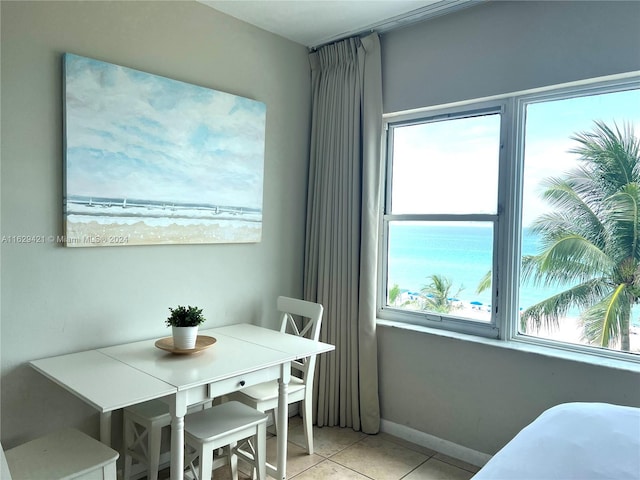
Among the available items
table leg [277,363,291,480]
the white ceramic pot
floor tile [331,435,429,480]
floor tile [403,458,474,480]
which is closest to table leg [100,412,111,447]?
the white ceramic pot

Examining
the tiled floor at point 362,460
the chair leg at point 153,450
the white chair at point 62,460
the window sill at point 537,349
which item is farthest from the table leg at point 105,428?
the window sill at point 537,349

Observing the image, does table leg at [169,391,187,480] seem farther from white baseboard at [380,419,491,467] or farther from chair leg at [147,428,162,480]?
white baseboard at [380,419,491,467]

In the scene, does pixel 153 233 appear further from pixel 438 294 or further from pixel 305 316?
pixel 438 294

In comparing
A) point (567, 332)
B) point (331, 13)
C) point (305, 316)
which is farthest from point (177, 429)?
point (331, 13)

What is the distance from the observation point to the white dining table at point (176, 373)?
1.84 meters

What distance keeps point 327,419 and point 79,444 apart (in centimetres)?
170

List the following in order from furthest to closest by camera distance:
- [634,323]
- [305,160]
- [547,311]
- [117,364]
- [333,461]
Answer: [305,160]
[333,461]
[547,311]
[634,323]
[117,364]

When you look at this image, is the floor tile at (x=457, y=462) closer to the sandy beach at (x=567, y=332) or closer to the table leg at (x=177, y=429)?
the sandy beach at (x=567, y=332)

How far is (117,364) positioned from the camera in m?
2.12

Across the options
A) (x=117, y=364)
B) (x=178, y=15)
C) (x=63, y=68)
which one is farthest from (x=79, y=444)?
(x=178, y=15)

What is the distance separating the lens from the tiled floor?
8.52 feet

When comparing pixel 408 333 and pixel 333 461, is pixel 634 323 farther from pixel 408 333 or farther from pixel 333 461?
pixel 333 461

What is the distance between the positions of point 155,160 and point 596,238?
2333mm

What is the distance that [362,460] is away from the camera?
2.76 metres
